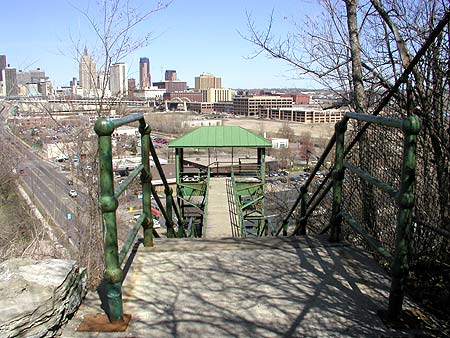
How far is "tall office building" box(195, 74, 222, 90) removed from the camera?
463 feet

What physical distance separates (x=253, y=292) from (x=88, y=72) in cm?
744

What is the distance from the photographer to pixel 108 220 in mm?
2160

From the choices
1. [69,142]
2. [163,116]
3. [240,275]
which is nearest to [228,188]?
[69,142]

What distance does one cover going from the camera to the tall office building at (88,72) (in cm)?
864

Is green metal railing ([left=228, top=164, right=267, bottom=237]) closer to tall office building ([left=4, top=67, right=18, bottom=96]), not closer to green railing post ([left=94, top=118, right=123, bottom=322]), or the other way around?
tall office building ([left=4, top=67, right=18, bottom=96])

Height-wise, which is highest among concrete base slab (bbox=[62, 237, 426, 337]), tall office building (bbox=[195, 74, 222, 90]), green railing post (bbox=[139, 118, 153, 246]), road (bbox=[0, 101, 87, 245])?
tall office building (bbox=[195, 74, 222, 90])

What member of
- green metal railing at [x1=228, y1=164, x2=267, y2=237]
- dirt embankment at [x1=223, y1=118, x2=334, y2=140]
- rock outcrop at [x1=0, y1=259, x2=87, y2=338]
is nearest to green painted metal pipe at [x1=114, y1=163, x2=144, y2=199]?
rock outcrop at [x1=0, y1=259, x2=87, y2=338]

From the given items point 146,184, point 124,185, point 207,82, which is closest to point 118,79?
point 146,184

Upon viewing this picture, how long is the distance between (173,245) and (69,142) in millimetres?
7074

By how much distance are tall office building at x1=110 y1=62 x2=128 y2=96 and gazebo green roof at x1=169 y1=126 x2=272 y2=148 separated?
11.3 feet

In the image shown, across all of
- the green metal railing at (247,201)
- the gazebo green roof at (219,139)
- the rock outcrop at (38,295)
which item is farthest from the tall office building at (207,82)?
the rock outcrop at (38,295)

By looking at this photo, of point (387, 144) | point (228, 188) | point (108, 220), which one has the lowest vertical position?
point (228, 188)

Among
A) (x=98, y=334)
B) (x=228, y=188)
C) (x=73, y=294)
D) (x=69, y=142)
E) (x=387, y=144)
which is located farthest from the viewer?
(x=228, y=188)

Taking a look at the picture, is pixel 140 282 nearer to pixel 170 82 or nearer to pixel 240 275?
pixel 240 275
